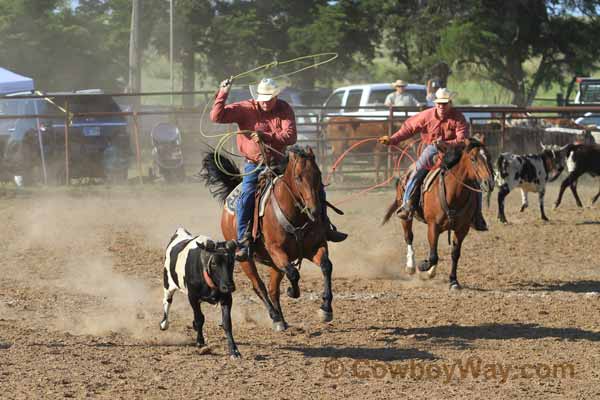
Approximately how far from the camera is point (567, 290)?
Answer: 958 centimetres

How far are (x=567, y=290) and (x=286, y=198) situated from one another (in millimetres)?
3602

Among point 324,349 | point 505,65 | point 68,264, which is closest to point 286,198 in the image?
point 324,349

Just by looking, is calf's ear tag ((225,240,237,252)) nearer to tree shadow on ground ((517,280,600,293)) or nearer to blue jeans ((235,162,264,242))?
blue jeans ((235,162,264,242))

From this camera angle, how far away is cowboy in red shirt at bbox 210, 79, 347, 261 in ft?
25.4

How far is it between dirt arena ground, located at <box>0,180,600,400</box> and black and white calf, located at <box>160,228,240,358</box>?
0.29 metres

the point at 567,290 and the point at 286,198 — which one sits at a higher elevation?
the point at 286,198

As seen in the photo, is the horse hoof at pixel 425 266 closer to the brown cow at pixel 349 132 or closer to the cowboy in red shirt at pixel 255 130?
the cowboy in red shirt at pixel 255 130

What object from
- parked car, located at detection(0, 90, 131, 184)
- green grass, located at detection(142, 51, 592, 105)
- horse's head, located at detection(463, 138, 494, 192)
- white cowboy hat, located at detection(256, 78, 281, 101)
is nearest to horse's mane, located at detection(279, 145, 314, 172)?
white cowboy hat, located at detection(256, 78, 281, 101)

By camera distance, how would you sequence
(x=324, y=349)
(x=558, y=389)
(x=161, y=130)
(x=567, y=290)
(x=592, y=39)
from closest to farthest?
(x=558, y=389), (x=324, y=349), (x=567, y=290), (x=161, y=130), (x=592, y=39)

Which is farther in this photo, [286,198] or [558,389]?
[286,198]

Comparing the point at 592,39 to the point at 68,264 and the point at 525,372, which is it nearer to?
the point at 68,264

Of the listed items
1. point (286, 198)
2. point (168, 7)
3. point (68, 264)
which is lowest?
point (68, 264)

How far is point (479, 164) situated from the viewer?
9.22m

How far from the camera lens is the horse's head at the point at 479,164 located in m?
9.09
